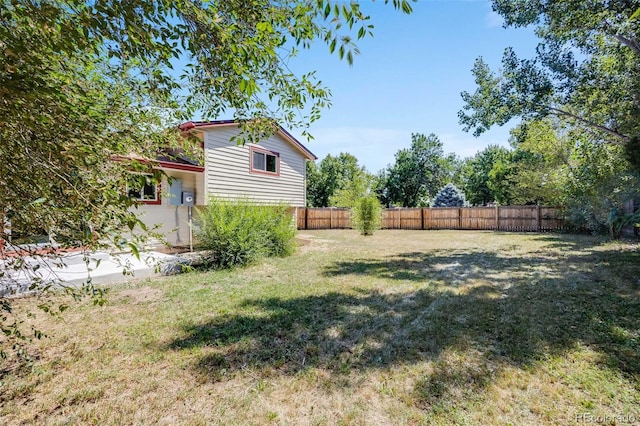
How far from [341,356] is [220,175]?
7724 mm

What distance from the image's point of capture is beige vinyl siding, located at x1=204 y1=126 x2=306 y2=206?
898 centimetres

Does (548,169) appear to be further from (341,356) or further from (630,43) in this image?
(341,356)

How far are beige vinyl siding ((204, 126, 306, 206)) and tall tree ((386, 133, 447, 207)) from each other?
2213 centimetres

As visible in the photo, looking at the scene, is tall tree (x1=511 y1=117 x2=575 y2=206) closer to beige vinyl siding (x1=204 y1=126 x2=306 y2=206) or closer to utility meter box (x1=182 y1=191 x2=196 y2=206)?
beige vinyl siding (x1=204 y1=126 x2=306 y2=206)

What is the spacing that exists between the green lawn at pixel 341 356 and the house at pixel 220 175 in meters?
3.87

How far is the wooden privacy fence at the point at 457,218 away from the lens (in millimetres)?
15711

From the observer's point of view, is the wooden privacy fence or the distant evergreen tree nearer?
the wooden privacy fence

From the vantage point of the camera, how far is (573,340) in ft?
9.48

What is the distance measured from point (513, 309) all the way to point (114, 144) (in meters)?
4.69

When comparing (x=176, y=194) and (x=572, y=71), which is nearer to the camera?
(x=572, y=71)

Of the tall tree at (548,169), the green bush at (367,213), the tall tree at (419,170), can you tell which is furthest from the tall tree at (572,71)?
the tall tree at (419,170)

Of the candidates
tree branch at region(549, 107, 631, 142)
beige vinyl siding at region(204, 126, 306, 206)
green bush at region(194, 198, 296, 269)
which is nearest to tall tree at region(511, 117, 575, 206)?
tree branch at region(549, 107, 631, 142)

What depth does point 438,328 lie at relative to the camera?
324 centimetres

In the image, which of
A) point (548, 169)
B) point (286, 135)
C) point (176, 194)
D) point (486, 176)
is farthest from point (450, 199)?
point (176, 194)
